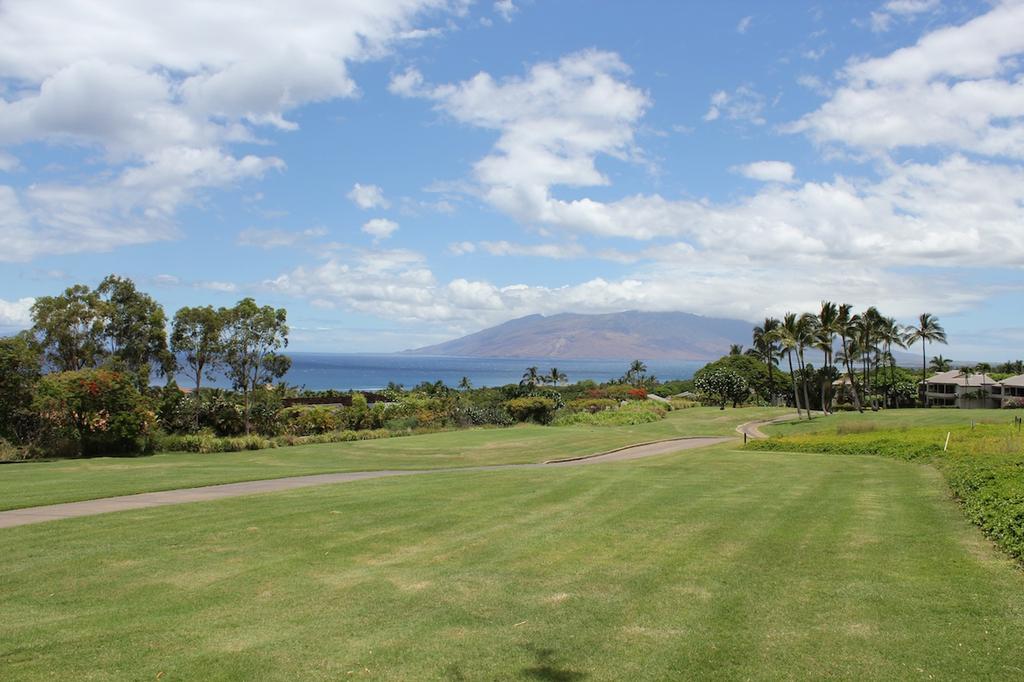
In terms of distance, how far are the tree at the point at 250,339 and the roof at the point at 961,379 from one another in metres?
79.8

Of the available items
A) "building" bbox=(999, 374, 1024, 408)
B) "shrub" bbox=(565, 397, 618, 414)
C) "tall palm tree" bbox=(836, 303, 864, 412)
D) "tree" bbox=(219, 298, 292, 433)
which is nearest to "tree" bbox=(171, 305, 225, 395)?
"tree" bbox=(219, 298, 292, 433)

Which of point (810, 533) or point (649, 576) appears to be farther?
point (810, 533)

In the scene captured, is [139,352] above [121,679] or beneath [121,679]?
above

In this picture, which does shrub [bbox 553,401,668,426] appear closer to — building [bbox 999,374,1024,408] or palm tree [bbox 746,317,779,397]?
palm tree [bbox 746,317,779,397]

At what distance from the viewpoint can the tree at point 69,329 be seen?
128 feet

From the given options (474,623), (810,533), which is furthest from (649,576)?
(810,533)

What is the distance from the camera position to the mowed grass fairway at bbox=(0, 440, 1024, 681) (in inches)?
235

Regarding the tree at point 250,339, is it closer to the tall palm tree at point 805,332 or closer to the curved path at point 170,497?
the curved path at point 170,497

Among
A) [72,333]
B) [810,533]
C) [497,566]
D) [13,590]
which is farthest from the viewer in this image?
[72,333]

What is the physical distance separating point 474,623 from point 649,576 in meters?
2.60

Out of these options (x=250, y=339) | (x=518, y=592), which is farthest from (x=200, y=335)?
(x=518, y=592)

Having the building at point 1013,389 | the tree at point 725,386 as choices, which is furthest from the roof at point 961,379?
the tree at point 725,386

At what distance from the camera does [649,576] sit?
8477mm

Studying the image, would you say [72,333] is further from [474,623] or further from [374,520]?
[474,623]
